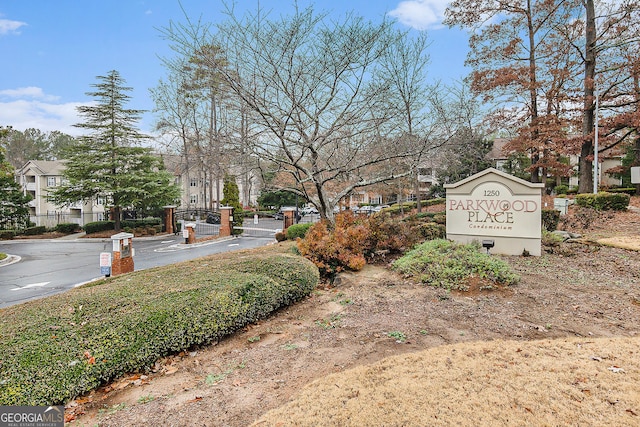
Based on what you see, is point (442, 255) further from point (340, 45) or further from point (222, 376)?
point (340, 45)

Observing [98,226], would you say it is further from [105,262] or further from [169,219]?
[105,262]

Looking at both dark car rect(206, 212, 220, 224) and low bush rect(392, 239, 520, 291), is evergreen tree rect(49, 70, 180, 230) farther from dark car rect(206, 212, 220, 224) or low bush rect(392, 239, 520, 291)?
low bush rect(392, 239, 520, 291)

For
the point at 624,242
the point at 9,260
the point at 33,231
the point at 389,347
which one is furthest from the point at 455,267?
the point at 33,231

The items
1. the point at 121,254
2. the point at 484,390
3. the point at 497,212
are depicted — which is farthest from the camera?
the point at 121,254

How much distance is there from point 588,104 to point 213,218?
2312 centimetres

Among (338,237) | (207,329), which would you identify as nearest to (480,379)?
→ (207,329)

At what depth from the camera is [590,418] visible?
6.09ft

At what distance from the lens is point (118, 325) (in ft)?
10.1

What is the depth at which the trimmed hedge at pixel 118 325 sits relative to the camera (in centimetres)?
255

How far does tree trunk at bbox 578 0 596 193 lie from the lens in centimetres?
1457

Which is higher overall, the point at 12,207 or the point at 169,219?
the point at 12,207

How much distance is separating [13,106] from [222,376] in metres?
22.1

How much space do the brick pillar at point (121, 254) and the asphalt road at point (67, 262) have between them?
34.4 inches

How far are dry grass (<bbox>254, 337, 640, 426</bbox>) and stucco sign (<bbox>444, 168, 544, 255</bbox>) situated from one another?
4.25 metres
